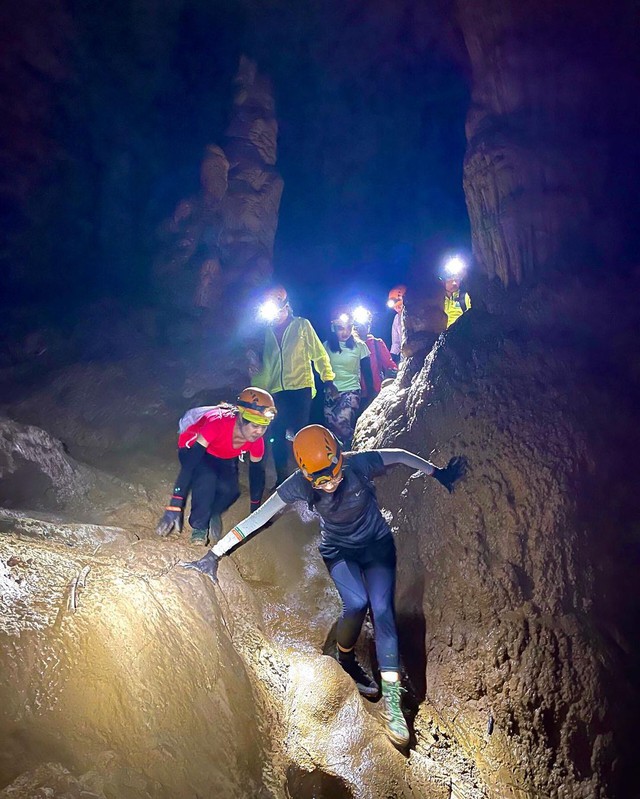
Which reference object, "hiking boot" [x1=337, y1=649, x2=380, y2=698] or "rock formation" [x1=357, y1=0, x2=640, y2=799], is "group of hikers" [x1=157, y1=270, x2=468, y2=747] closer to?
"hiking boot" [x1=337, y1=649, x2=380, y2=698]

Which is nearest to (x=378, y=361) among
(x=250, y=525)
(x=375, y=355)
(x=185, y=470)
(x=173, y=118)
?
(x=375, y=355)

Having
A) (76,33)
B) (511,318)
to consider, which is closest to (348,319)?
(511,318)

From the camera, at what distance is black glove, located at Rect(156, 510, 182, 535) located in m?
4.14

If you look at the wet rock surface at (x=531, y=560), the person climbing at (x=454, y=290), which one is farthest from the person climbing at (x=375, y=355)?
the wet rock surface at (x=531, y=560)

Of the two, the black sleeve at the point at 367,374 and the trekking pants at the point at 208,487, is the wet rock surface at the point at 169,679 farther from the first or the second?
the black sleeve at the point at 367,374

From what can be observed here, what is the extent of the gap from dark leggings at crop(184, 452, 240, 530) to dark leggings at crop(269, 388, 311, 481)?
1.04 metres

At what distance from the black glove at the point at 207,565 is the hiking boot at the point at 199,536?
0.67 meters

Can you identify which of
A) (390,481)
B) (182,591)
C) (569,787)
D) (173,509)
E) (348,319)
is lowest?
(569,787)

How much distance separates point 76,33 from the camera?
1179cm

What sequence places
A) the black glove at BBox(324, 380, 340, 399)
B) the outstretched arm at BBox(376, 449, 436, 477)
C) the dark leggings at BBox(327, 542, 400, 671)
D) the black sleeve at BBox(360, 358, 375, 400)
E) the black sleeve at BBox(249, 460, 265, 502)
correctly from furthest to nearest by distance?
the black sleeve at BBox(360, 358, 375, 400) < the black glove at BBox(324, 380, 340, 399) < the black sleeve at BBox(249, 460, 265, 502) < the outstretched arm at BBox(376, 449, 436, 477) < the dark leggings at BBox(327, 542, 400, 671)

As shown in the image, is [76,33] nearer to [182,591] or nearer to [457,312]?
[457,312]

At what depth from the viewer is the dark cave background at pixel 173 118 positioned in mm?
11188

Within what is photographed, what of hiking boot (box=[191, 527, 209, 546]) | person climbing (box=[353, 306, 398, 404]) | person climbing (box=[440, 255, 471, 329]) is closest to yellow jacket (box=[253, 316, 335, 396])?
hiking boot (box=[191, 527, 209, 546])

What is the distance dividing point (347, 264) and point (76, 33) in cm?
1258
